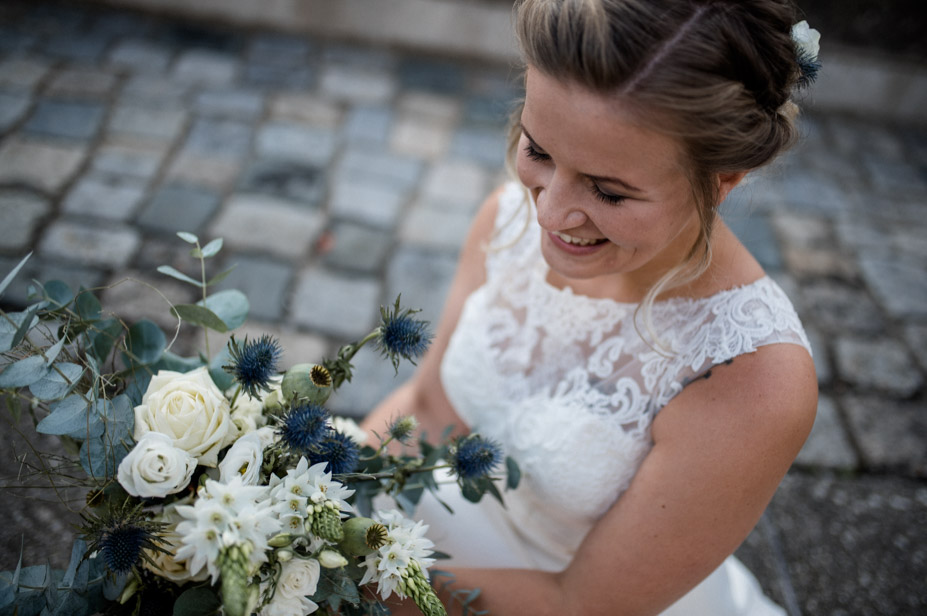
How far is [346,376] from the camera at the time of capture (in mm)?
1177

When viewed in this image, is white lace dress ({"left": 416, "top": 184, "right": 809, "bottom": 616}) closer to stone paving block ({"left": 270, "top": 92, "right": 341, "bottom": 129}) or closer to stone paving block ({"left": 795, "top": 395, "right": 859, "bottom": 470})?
stone paving block ({"left": 795, "top": 395, "right": 859, "bottom": 470})

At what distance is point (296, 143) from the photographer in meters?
3.74

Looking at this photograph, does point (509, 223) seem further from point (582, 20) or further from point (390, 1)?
point (390, 1)

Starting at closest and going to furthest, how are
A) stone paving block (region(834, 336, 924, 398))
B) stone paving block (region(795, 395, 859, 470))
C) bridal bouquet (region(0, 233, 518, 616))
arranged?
bridal bouquet (region(0, 233, 518, 616)) → stone paving block (region(795, 395, 859, 470)) → stone paving block (region(834, 336, 924, 398))

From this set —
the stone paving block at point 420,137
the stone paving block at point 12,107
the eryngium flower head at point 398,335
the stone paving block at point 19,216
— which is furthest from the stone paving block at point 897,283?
the stone paving block at point 12,107

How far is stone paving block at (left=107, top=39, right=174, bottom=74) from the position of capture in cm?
402

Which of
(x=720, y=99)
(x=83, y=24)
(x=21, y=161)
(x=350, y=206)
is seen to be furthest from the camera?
(x=83, y=24)

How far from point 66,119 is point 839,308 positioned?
393 cm

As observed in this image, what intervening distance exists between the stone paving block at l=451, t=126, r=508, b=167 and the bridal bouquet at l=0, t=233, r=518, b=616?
2868mm

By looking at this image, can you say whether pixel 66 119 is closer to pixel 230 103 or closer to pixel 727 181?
pixel 230 103

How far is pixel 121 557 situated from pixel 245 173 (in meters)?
2.81

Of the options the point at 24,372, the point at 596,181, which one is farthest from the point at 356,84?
the point at 24,372

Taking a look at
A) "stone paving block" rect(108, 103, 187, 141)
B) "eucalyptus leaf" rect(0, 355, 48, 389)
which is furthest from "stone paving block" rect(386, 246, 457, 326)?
"eucalyptus leaf" rect(0, 355, 48, 389)

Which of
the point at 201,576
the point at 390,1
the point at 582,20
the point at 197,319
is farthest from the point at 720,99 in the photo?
the point at 390,1
